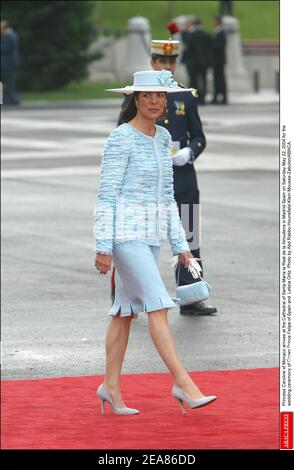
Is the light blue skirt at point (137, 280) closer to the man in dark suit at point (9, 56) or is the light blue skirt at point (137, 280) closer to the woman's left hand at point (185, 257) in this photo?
the woman's left hand at point (185, 257)

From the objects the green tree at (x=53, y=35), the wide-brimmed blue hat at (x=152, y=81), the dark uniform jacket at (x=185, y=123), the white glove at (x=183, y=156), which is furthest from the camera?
the green tree at (x=53, y=35)

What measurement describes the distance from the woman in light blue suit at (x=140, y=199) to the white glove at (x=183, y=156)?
364 centimetres

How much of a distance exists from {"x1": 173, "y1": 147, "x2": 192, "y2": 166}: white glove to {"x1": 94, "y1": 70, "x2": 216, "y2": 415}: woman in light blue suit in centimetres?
364

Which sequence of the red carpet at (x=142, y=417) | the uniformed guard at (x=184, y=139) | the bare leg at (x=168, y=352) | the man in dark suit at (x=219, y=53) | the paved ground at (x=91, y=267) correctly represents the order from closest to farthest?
the red carpet at (x=142, y=417) < the bare leg at (x=168, y=352) < the uniformed guard at (x=184, y=139) < the paved ground at (x=91, y=267) < the man in dark suit at (x=219, y=53)

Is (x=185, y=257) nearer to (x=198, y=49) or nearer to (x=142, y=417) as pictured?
(x=142, y=417)

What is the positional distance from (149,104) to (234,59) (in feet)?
141

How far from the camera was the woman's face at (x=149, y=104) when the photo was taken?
6020 mm

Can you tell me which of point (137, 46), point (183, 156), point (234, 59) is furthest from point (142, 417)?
point (234, 59)

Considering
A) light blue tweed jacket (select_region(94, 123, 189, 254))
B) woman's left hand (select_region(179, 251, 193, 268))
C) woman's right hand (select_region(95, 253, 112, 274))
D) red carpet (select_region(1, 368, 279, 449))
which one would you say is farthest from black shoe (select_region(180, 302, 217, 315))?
light blue tweed jacket (select_region(94, 123, 189, 254))

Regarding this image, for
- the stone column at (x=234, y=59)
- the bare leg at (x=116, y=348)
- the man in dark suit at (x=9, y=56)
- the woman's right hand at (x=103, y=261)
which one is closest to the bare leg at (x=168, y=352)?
the bare leg at (x=116, y=348)

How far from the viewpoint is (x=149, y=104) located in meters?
6.02
